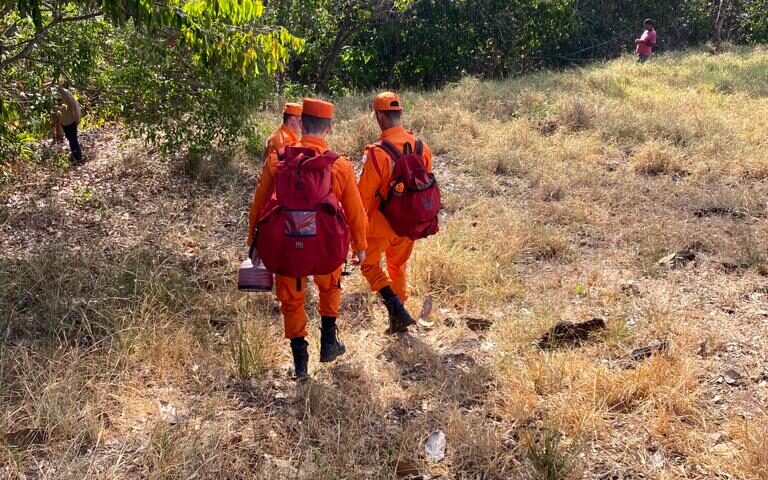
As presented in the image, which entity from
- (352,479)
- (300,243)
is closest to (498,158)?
(300,243)

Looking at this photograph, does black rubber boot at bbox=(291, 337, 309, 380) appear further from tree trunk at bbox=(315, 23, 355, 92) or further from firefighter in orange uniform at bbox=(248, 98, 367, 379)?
tree trunk at bbox=(315, 23, 355, 92)

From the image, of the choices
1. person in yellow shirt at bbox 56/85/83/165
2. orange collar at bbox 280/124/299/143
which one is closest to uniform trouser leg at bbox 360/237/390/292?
orange collar at bbox 280/124/299/143

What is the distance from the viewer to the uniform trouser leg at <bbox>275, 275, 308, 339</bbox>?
3402mm

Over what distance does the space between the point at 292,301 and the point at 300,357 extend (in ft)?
1.15

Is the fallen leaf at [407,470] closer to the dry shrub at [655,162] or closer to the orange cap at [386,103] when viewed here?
the orange cap at [386,103]

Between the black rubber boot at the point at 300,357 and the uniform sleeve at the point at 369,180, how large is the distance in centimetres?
88

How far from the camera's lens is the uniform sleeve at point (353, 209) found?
3410 mm

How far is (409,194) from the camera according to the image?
3795mm

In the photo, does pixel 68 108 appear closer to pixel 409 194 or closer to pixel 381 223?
pixel 381 223

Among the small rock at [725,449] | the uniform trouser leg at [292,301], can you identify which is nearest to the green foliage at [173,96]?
the uniform trouser leg at [292,301]

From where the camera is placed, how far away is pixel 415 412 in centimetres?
338

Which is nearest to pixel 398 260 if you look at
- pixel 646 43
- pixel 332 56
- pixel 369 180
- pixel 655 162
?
pixel 369 180

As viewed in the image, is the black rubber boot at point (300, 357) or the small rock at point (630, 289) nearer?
the black rubber boot at point (300, 357)

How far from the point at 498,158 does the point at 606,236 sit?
215cm
